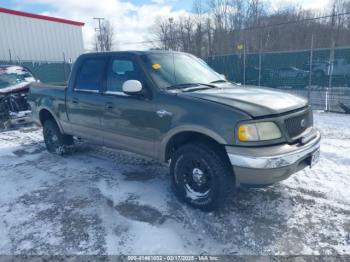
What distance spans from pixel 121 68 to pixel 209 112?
66.1 inches

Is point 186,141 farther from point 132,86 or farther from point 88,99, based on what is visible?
point 88,99

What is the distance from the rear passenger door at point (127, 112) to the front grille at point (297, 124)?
159cm

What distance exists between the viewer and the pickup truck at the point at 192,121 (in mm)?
2900

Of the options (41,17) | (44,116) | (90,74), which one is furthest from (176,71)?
(41,17)

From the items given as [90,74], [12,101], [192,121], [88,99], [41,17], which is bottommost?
[12,101]

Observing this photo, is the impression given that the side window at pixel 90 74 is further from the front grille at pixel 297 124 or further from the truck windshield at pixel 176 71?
the front grille at pixel 297 124

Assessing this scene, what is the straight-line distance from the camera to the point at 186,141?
3.56 metres

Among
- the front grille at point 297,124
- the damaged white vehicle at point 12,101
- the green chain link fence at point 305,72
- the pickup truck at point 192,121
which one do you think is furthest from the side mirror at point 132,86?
the green chain link fence at point 305,72

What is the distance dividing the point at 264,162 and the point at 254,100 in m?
0.73

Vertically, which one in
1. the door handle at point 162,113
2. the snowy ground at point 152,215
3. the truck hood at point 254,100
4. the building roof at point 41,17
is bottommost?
the snowy ground at point 152,215

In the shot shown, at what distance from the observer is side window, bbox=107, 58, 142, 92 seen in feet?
12.6

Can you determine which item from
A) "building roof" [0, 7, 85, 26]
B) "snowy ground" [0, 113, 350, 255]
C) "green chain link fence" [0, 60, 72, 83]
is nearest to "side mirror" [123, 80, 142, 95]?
"snowy ground" [0, 113, 350, 255]

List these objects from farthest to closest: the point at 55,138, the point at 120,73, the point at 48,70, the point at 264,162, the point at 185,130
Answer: the point at 48,70 → the point at 55,138 → the point at 120,73 → the point at 185,130 → the point at 264,162

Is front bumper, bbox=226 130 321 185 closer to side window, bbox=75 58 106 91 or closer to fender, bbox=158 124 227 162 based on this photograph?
fender, bbox=158 124 227 162
